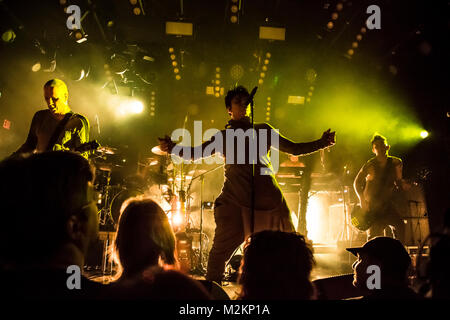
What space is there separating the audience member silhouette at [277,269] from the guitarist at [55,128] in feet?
11.5

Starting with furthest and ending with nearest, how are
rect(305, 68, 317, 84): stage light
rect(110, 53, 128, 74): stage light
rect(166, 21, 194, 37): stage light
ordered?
rect(305, 68, 317, 84): stage light → rect(110, 53, 128, 74): stage light → rect(166, 21, 194, 37): stage light

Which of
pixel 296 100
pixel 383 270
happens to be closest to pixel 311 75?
pixel 296 100

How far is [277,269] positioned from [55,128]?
401 cm

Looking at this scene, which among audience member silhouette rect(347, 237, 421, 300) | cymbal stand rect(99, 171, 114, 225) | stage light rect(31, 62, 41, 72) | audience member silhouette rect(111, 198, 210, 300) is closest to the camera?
audience member silhouette rect(111, 198, 210, 300)

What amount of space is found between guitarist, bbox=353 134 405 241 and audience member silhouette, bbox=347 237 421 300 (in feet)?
12.4

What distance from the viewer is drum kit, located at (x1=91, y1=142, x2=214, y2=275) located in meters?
7.41

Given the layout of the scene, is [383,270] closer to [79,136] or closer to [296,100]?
[79,136]

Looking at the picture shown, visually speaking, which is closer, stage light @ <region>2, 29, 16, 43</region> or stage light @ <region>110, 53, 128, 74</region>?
stage light @ <region>2, 29, 16, 43</region>

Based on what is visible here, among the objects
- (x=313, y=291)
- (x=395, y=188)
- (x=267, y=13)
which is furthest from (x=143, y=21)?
(x=313, y=291)

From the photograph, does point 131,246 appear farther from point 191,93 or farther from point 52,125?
point 191,93

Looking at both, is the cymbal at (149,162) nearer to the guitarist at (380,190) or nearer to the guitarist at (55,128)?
the guitarist at (55,128)

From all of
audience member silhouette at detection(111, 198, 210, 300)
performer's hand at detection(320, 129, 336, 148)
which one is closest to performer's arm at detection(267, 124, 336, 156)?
performer's hand at detection(320, 129, 336, 148)

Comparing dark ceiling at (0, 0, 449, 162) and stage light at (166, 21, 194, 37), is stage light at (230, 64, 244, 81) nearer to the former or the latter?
dark ceiling at (0, 0, 449, 162)
